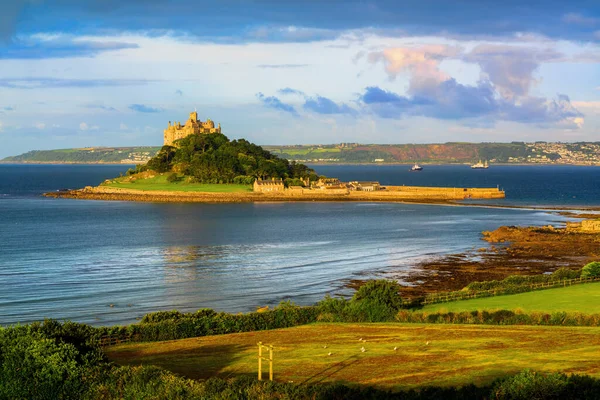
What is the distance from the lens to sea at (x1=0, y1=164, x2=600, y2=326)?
41.6 metres

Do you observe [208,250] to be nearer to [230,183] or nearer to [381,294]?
[381,294]

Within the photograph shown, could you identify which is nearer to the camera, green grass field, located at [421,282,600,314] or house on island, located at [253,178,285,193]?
green grass field, located at [421,282,600,314]

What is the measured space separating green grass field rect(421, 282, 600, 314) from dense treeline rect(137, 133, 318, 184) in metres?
111

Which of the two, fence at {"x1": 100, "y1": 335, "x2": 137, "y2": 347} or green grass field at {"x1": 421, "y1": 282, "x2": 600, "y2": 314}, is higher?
fence at {"x1": 100, "y1": 335, "x2": 137, "y2": 347}

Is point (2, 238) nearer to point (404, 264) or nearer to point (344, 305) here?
point (404, 264)

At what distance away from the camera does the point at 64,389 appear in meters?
19.0

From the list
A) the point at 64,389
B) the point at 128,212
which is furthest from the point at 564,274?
the point at 128,212

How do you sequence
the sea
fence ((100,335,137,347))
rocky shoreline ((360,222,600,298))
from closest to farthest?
fence ((100,335,137,347)) < the sea < rocky shoreline ((360,222,600,298))

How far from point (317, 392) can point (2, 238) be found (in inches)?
2430

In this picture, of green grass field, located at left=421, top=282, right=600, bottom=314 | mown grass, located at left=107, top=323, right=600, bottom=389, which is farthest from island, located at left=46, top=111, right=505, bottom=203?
mown grass, located at left=107, top=323, right=600, bottom=389

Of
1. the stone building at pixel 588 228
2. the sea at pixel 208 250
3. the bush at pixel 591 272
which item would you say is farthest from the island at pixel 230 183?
the bush at pixel 591 272

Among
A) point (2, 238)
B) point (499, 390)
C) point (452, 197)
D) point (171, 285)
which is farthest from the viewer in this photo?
point (452, 197)

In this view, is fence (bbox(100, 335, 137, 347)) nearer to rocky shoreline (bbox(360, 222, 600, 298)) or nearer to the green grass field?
the green grass field

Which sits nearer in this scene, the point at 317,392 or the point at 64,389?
the point at 317,392
